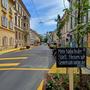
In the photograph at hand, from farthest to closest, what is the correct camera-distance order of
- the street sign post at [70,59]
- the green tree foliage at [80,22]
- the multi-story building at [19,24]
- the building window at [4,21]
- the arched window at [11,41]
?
1. the multi-story building at [19,24]
2. the arched window at [11,41]
3. the building window at [4,21]
4. the green tree foliage at [80,22]
5. the street sign post at [70,59]

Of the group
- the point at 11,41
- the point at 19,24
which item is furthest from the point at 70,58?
the point at 19,24

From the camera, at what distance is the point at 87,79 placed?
357 inches

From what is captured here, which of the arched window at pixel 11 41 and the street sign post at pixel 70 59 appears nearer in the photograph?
the street sign post at pixel 70 59

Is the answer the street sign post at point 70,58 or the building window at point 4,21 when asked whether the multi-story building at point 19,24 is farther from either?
the street sign post at point 70,58

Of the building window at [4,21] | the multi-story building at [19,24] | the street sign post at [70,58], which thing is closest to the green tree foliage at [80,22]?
the street sign post at [70,58]

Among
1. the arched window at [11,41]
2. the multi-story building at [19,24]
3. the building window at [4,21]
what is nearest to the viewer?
the building window at [4,21]

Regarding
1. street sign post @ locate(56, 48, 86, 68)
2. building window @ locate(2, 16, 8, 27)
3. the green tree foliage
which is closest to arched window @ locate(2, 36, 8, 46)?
building window @ locate(2, 16, 8, 27)

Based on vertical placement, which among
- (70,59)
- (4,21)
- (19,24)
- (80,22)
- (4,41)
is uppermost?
(19,24)

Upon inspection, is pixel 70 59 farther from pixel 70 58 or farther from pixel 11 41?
pixel 11 41

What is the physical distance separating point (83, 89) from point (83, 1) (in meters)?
2.84

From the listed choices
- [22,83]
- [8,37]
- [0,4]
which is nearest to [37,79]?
[22,83]

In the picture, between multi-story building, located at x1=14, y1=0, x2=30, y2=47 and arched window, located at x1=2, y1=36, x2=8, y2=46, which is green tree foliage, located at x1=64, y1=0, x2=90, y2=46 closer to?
arched window, located at x1=2, y1=36, x2=8, y2=46

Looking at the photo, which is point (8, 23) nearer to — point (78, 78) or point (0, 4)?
point (0, 4)

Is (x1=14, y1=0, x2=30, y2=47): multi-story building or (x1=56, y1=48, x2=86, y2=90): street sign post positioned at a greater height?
(x1=14, y1=0, x2=30, y2=47): multi-story building
